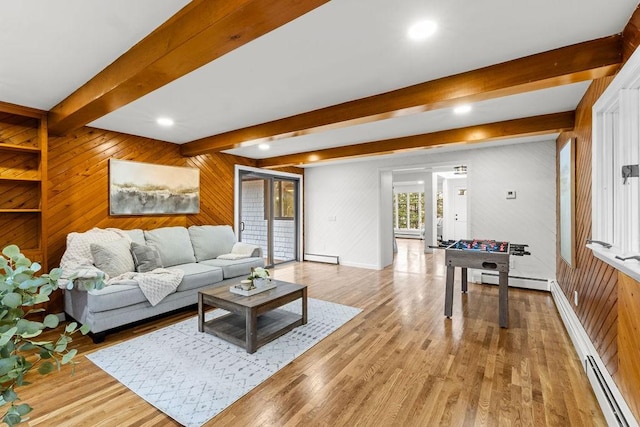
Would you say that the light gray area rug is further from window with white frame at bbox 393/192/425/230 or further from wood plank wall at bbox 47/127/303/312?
window with white frame at bbox 393/192/425/230

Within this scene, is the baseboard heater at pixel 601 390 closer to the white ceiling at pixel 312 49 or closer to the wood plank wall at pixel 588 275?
the wood plank wall at pixel 588 275

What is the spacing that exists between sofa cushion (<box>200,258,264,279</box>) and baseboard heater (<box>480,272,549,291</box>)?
12.0 feet

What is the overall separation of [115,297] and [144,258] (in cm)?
71

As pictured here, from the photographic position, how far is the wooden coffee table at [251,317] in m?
2.70

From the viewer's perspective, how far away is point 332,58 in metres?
2.20

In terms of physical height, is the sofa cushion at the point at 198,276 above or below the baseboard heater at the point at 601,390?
above

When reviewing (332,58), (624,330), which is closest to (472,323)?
(624,330)

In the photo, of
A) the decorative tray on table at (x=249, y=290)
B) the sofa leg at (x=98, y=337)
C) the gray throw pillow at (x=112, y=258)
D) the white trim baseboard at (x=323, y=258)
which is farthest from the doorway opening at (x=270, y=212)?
the sofa leg at (x=98, y=337)

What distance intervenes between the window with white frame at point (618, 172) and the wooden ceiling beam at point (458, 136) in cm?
112

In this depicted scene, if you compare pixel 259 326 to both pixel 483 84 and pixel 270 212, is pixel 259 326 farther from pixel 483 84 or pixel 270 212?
pixel 270 212

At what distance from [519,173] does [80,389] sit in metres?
5.82

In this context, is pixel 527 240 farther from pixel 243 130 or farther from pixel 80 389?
pixel 80 389

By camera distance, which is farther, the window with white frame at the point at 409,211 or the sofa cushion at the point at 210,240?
Answer: the window with white frame at the point at 409,211

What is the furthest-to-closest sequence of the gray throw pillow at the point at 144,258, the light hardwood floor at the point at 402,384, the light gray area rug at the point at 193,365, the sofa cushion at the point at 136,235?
the sofa cushion at the point at 136,235
the gray throw pillow at the point at 144,258
the light gray area rug at the point at 193,365
the light hardwood floor at the point at 402,384
